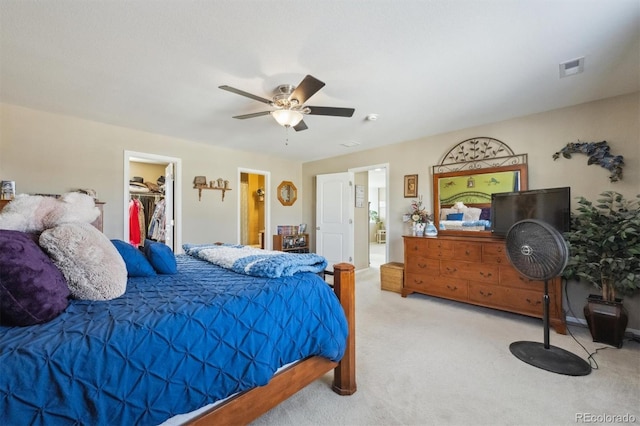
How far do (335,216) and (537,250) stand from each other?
3476 millimetres

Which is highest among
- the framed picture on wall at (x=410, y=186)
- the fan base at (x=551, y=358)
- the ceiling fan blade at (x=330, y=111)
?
the ceiling fan blade at (x=330, y=111)

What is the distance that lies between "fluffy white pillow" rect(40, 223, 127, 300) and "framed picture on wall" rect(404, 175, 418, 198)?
3865 mm

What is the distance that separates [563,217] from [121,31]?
4.11 meters

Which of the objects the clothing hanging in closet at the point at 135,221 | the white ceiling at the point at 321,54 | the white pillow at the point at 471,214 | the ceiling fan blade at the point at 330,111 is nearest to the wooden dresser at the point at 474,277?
the white pillow at the point at 471,214

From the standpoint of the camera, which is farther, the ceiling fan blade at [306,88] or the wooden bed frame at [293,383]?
the ceiling fan blade at [306,88]

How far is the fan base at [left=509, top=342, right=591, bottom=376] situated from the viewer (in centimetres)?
194

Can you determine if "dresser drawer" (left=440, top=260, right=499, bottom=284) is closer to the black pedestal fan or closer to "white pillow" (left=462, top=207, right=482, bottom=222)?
"white pillow" (left=462, top=207, right=482, bottom=222)

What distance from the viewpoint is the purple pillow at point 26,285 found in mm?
914

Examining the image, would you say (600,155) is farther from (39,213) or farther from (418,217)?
(39,213)

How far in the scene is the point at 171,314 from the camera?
1074mm

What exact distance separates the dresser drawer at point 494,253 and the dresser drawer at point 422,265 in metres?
0.56

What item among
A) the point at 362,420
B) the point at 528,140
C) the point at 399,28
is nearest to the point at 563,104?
the point at 528,140

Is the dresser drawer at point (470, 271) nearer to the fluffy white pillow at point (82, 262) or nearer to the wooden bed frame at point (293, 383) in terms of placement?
the wooden bed frame at point (293, 383)

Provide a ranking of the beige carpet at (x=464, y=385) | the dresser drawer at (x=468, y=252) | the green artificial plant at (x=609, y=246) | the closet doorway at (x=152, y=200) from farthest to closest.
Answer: the closet doorway at (x=152, y=200) < the dresser drawer at (x=468, y=252) < the green artificial plant at (x=609, y=246) < the beige carpet at (x=464, y=385)
